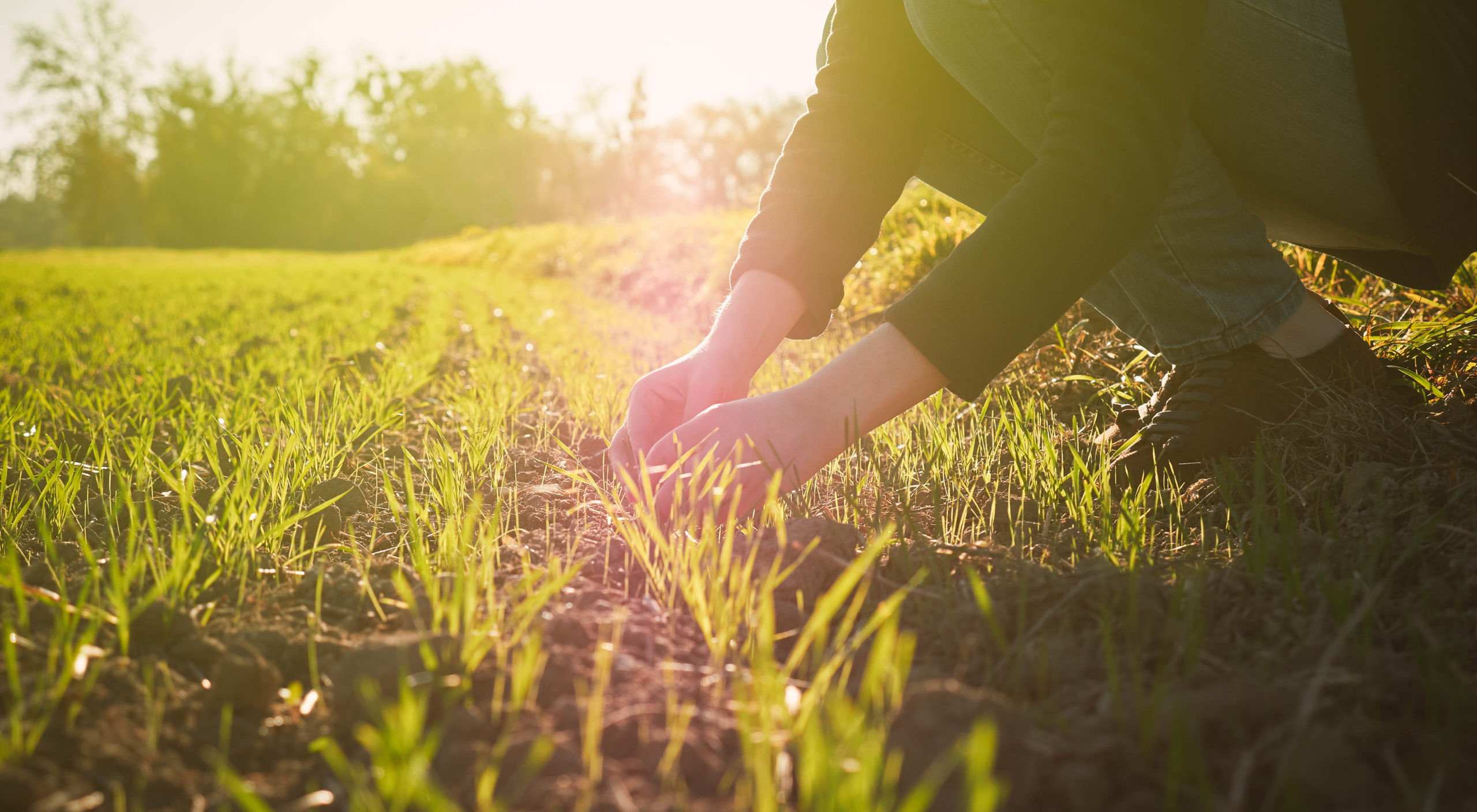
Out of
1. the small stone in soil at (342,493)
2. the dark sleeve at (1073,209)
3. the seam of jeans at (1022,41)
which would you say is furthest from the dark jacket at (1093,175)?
the small stone in soil at (342,493)

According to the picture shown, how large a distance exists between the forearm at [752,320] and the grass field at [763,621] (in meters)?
0.31

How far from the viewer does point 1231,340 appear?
1359 millimetres

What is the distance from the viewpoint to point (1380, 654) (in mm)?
749

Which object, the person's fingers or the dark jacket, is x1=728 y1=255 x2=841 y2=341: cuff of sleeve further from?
the person's fingers

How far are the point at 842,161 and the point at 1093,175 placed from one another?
1.85ft

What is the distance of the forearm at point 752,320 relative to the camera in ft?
4.51

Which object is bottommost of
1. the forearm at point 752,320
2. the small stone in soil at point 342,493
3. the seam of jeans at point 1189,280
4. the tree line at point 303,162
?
the small stone in soil at point 342,493

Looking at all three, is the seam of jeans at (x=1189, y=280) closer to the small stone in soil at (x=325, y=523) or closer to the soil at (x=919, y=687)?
the soil at (x=919, y=687)

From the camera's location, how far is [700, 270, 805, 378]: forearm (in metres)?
1.38

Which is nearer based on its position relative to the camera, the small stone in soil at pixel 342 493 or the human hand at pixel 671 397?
the human hand at pixel 671 397

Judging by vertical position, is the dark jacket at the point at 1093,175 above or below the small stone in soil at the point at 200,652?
above

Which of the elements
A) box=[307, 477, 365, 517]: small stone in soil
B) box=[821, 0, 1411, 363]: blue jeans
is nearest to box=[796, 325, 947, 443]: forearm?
box=[821, 0, 1411, 363]: blue jeans

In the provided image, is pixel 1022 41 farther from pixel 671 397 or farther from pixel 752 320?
pixel 671 397

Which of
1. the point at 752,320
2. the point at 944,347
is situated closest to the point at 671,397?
the point at 752,320
